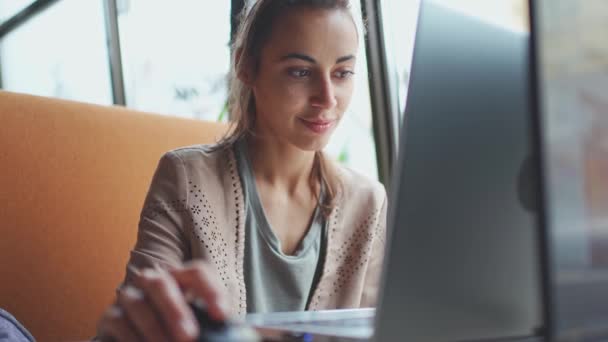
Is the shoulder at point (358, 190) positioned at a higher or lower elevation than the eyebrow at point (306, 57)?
lower

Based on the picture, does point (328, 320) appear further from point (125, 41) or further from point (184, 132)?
point (125, 41)

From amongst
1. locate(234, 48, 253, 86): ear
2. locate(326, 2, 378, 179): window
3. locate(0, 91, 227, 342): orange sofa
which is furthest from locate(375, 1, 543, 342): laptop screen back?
locate(326, 2, 378, 179): window

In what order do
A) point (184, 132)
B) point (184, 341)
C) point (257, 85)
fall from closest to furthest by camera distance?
point (184, 341) → point (257, 85) → point (184, 132)

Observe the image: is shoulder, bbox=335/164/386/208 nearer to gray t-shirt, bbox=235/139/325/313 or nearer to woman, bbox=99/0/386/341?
woman, bbox=99/0/386/341

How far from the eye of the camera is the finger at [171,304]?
393 millimetres

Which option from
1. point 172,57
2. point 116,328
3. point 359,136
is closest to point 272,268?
point 116,328

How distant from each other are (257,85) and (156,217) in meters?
0.36

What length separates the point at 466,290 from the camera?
431 mm

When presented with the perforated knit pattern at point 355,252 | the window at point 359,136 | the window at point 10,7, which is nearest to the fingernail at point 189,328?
the perforated knit pattern at point 355,252

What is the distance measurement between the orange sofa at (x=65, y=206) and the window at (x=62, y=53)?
7.05 feet

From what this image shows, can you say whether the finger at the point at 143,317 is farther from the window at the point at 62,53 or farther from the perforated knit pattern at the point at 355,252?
the window at the point at 62,53

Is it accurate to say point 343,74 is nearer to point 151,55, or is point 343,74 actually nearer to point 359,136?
point 359,136

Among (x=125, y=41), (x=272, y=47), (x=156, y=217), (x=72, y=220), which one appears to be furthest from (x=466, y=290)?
(x=125, y=41)

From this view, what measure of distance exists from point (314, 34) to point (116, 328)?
2.46 ft
